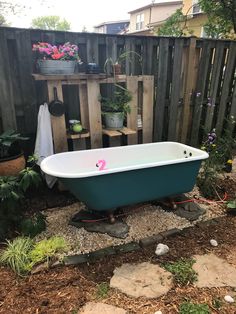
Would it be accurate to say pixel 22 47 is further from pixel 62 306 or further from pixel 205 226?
pixel 205 226

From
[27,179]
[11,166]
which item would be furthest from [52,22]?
[27,179]

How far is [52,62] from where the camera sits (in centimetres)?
223

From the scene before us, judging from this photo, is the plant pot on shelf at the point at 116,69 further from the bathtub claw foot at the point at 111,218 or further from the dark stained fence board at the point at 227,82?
the dark stained fence board at the point at 227,82

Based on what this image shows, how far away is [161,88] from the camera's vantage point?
10.2 ft

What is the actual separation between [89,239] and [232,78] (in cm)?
325

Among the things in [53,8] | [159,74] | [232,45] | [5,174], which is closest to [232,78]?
[232,45]

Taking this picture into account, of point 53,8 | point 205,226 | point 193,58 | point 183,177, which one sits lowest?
point 205,226

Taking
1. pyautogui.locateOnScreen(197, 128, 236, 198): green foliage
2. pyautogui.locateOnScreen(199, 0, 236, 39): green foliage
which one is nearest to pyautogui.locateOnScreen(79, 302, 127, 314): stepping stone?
pyautogui.locateOnScreen(197, 128, 236, 198): green foliage

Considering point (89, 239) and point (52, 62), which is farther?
point (52, 62)

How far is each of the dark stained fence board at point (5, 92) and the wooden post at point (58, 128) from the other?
0.43 metres

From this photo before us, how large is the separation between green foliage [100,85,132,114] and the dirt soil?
154cm

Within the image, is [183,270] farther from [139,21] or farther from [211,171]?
[139,21]

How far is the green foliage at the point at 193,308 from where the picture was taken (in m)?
1.41

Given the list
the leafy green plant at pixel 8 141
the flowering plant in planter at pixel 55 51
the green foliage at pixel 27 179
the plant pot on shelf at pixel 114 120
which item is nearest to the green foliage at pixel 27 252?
the green foliage at pixel 27 179
